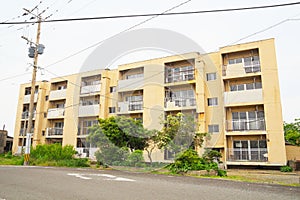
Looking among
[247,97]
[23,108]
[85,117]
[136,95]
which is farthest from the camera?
[23,108]

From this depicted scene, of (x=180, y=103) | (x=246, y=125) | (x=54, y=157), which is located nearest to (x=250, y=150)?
(x=246, y=125)

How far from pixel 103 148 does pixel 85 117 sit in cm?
1072

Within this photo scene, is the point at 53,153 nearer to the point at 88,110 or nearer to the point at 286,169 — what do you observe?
the point at 88,110

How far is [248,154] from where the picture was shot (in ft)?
57.8

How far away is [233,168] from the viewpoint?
18.3 metres

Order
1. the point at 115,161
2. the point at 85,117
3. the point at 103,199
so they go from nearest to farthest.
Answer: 1. the point at 103,199
2. the point at 115,161
3. the point at 85,117

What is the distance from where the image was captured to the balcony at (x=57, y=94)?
28087 millimetres

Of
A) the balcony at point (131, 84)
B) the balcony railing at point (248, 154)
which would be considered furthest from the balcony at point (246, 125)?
the balcony at point (131, 84)

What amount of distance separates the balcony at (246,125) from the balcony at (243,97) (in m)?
1.38

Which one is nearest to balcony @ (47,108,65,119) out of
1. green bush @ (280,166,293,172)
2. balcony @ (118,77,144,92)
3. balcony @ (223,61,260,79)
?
balcony @ (118,77,144,92)

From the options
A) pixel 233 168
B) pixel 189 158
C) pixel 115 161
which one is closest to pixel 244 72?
pixel 233 168

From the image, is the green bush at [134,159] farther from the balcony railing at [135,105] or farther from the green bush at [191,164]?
the balcony railing at [135,105]

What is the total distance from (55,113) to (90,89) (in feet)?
18.4

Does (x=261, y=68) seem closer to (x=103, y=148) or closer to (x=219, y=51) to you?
(x=219, y=51)
